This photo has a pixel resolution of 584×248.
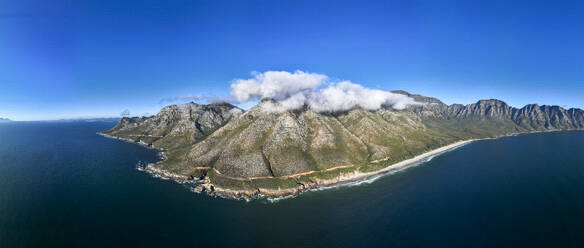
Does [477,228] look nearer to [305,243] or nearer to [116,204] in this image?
[305,243]

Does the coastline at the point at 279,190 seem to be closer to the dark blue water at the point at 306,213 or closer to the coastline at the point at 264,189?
the coastline at the point at 264,189

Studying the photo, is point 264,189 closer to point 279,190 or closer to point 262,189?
point 262,189

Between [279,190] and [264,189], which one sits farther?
[264,189]

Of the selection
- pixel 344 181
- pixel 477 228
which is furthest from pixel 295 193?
pixel 477 228

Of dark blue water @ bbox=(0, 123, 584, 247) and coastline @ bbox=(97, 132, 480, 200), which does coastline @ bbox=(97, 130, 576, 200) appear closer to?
coastline @ bbox=(97, 132, 480, 200)

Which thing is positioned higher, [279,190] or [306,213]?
[279,190]

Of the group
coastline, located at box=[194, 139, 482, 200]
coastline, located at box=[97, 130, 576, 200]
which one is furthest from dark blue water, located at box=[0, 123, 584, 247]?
coastline, located at box=[194, 139, 482, 200]

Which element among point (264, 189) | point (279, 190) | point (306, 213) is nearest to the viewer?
Answer: point (306, 213)

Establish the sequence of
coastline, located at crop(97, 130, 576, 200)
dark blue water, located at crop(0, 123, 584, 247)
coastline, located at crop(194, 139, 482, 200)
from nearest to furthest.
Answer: dark blue water, located at crop(0, 123, 584, 247) → coastline, located at crop(194, 139, 482, 200) → coastline, located at crop(97, 130, 576, 200)

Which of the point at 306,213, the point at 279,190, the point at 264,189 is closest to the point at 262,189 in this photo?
the point at 264,189

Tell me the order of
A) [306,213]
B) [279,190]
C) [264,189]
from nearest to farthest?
[306,213] < [279,190] < [264,189]
